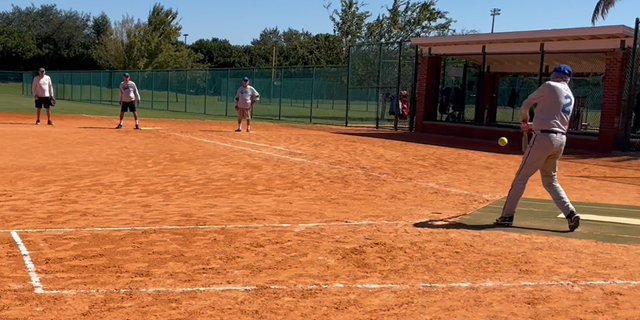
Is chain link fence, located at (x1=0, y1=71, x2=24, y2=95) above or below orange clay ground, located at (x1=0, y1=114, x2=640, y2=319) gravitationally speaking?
above

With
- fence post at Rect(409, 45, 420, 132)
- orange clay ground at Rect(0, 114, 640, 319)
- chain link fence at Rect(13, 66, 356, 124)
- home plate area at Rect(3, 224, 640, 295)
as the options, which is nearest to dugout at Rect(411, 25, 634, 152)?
fence post at Rect(409, 45, 420, 132)

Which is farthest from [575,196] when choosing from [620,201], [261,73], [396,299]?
[261,73]

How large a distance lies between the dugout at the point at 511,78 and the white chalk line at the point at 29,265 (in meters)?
18.0

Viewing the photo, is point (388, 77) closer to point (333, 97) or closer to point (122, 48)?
point (333, 97)

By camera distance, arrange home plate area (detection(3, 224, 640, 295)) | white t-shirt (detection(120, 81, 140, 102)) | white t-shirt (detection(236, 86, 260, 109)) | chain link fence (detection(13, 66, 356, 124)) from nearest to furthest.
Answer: home plate area (detection(3, 224, 640, 295))
white t-shirt (detection(120, 81, 140, 102))
white t-shirt (detection(236, 86, 260, 109))
chain link fence (detection(13, 66, 356, 124))

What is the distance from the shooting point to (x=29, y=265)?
5730 millimetres

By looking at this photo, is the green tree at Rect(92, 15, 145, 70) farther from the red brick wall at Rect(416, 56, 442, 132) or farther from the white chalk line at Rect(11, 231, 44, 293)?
the white chalk line at Rect(11, 231, 44, 293)

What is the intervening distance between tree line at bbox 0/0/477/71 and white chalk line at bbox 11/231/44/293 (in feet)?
140

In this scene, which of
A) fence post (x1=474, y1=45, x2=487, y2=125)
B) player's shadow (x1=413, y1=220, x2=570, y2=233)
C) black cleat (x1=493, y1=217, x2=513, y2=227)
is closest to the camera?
player's shadow (x1=413, y1=220, x2=570, y2=233)

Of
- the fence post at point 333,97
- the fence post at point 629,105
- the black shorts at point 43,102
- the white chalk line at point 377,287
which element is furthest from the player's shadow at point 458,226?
the fence post at point 333,97

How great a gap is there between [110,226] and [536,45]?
745 inches

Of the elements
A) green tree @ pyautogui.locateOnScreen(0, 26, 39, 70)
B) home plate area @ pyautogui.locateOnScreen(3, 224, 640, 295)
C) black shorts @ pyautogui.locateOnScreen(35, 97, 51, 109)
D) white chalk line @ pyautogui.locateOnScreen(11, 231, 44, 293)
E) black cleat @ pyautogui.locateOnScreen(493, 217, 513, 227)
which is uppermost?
green tree @ pyautogui.locateOnScreen(0, 26, 39, 70)

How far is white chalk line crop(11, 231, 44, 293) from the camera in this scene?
5129mm

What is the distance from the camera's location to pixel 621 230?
26.3 ft
